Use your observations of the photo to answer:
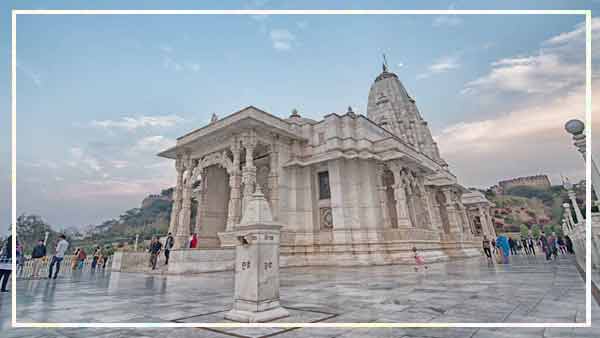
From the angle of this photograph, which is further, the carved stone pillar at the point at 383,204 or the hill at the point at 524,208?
the hill at the point at 524,208

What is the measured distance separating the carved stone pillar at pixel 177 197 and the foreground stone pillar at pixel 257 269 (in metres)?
16.7

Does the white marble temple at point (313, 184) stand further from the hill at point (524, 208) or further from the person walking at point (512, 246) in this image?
the hill at point (524, 208)

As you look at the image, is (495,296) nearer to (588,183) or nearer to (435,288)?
(435,288)

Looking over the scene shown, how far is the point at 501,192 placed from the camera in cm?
8806

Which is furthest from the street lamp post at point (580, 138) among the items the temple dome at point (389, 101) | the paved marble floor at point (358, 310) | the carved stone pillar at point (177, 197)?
the temple dome at point (389, 101)

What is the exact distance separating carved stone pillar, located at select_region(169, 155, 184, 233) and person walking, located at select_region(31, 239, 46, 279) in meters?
6.83

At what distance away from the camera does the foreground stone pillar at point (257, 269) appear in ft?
13.0

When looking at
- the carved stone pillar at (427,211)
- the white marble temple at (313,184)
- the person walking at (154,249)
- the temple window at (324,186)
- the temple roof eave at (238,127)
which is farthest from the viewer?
the carved stone pillar at (427,211)

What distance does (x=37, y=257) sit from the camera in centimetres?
1175

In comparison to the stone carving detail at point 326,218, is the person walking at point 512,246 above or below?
below

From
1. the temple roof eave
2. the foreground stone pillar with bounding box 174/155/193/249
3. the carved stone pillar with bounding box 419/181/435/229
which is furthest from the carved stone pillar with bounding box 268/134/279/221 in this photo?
the carved stone pillar with bounding box 419/181/435/229

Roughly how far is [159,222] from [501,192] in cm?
9256

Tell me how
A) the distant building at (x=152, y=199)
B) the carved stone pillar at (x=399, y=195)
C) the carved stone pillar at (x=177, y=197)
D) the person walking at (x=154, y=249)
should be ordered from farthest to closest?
the distant building at (x=152, y=199)
the carved stone pillar at (x=177, y=197)
the carved stone pillar at (x=399, y=195)
the person walking at (x=154, y=249)

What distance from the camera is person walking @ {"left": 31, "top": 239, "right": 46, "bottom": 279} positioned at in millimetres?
11852
